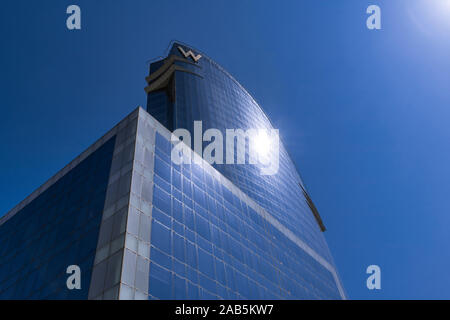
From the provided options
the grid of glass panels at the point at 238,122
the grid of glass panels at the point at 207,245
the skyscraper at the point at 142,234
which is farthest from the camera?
the grid of glass panels at the point at 238,122

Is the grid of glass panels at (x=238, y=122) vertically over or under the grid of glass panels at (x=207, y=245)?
over

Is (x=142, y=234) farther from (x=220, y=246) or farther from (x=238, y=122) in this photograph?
(x=238, y=122)

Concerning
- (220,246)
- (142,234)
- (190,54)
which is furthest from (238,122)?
(142,234)

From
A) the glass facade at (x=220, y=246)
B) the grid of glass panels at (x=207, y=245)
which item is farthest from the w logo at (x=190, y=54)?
the grid of glass panels at (x=207, y=245)

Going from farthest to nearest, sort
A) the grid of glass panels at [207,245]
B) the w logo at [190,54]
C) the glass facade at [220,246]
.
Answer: the w logo at [190,54]
the glass facade at [220,246]
the grid of glass panels at [207,245]

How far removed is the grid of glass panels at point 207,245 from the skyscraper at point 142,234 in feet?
0.31

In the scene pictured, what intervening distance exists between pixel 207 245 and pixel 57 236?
1147 cm

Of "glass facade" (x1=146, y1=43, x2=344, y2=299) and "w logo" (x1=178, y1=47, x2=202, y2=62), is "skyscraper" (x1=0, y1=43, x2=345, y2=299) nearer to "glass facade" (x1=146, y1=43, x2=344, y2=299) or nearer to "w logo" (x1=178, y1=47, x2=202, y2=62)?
"glass facade" (x1=146, y1=43, x2=344, y2=299)

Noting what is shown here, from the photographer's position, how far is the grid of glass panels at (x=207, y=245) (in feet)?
82.2

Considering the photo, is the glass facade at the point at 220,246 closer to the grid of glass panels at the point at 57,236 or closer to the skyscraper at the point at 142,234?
the skyscraper at the point at 142,234

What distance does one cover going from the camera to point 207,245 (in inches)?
1184

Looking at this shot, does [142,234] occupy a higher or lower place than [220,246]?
lower
